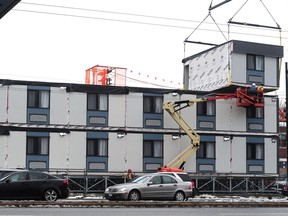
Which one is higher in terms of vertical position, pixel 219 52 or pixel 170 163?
pixel 219 52

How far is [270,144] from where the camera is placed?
3997 cm

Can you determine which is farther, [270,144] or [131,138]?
[270,144]

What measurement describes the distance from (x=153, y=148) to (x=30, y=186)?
14949 mm

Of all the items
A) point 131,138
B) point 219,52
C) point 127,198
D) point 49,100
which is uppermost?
point 219,52

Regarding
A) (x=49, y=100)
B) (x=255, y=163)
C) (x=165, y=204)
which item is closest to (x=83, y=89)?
(x=49, y=100)

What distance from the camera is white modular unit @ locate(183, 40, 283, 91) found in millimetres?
37750

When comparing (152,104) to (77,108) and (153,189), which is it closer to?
(77,108)

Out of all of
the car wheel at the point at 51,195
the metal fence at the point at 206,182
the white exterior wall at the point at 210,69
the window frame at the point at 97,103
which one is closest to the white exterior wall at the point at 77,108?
the window frame at the point at 97,103

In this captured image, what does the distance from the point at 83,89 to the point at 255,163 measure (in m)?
13.4

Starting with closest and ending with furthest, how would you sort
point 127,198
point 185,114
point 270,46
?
point 127,198 < point 185,114 < point 270,46


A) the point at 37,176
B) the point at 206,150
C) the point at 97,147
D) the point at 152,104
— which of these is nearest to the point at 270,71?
the point at 206,150

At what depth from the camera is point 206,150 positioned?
125 ft

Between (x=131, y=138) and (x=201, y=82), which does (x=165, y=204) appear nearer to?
(x=131, y=138)

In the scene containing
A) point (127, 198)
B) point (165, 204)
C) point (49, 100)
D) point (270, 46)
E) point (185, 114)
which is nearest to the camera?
point (165, 204)
